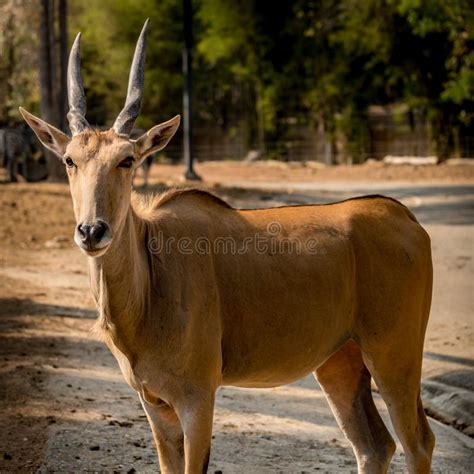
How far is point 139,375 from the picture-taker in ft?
16.5

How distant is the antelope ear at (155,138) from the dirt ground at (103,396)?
2179 millimetres

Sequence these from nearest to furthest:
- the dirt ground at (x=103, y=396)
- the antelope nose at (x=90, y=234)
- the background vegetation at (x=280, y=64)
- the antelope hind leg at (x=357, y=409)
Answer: the antelope nose at (x=90, y=234), the antelope hind leg at (x=357, y=409), the dirt ground at (x=103, y=396), the background vegetation at (x=280, y=64)

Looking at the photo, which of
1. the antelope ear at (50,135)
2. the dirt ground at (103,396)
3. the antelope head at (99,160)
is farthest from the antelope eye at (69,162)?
the dirt ground at (103,396)

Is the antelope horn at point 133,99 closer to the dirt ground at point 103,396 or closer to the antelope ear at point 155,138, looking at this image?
the antelope ear at point 155,138

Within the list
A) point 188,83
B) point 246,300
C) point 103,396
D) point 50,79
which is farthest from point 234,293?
point 188,83

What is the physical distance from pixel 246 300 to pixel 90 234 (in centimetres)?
A: 113

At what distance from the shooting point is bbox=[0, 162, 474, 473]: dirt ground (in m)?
6.67

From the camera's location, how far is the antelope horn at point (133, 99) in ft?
17.1

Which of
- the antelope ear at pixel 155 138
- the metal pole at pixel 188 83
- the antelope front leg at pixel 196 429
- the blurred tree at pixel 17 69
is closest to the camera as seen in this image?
the antelope front leg at pixel 196 429

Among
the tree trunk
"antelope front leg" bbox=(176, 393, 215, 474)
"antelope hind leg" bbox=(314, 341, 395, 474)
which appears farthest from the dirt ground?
the tree trunk

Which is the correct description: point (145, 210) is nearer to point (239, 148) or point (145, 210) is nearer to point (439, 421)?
point (439, 421)

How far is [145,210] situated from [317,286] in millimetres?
1020

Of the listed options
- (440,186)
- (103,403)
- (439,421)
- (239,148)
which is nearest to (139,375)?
(103,403)

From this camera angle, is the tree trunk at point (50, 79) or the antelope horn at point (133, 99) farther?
the tree trunk at point (50, 79)
